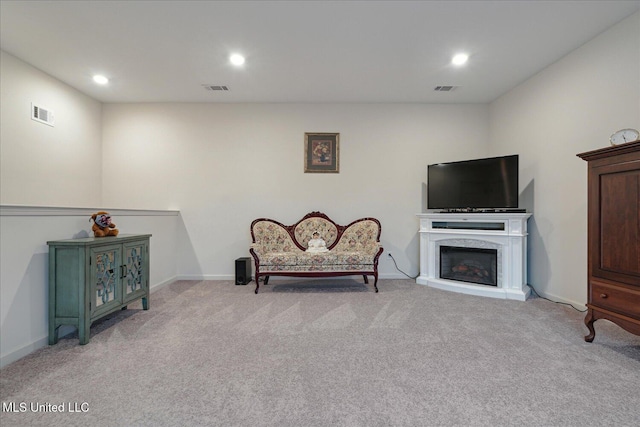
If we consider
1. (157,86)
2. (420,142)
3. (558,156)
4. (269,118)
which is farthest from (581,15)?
(157,86)

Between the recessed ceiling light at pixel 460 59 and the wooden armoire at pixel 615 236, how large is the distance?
1.68 metres

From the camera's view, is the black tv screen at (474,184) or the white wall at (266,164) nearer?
the black tv screen at (474,184)

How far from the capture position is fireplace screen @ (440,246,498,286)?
3820mm

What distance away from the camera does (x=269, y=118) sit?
15.4 ft

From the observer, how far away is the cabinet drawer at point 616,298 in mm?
2018

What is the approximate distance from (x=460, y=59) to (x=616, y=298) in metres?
2.74

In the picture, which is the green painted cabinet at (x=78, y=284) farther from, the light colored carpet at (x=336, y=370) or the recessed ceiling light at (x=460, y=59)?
the recessed ceiling light at (x=460, y=59)

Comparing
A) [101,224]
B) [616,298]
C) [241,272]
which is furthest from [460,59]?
[101,224]

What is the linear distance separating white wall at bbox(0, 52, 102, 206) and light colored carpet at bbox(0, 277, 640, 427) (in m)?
2.04

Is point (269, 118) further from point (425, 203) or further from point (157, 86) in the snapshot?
point (425, 203)

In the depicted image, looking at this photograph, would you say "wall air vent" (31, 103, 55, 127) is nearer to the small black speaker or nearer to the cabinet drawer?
the small black speaker

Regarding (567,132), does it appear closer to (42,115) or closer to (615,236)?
(615,236)

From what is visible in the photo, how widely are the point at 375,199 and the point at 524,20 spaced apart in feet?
9.05

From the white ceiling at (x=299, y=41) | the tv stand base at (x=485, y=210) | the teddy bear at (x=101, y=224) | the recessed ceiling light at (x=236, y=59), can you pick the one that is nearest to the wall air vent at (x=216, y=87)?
the white ceiling at (x=299, y=41)
